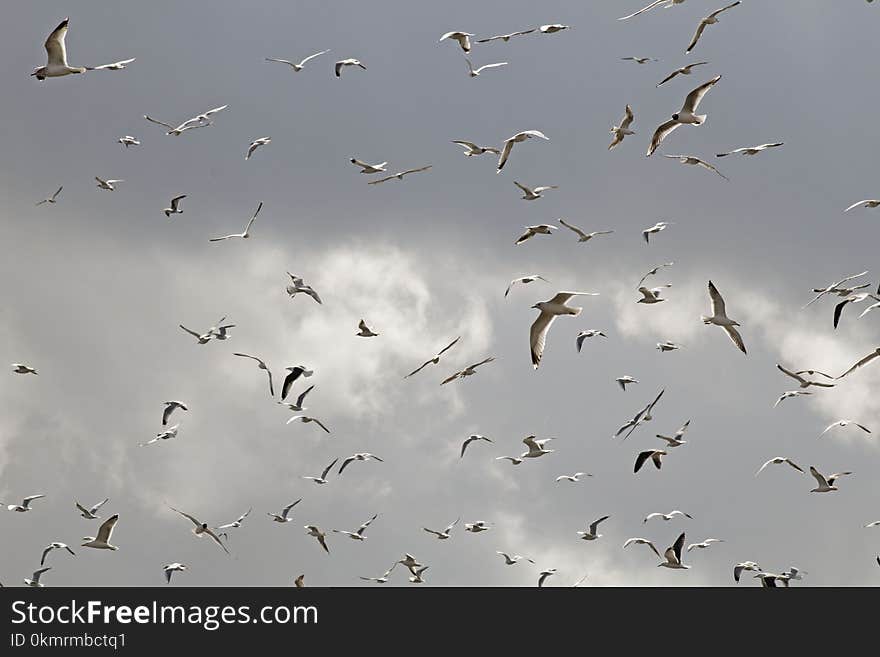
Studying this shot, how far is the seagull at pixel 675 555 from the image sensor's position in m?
45.0

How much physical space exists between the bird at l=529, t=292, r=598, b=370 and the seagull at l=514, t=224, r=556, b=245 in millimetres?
7860

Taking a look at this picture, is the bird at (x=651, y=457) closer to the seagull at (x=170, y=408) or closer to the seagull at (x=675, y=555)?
the seagull at (x=675, y=555)

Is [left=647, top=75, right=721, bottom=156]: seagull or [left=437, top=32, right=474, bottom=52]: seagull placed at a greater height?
[left=437, top=32, right=474, bottom=52]: seagull

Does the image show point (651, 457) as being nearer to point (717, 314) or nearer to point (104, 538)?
point (717, 314)

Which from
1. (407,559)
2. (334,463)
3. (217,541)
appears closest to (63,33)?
(217,541)

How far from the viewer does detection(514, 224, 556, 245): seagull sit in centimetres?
4481

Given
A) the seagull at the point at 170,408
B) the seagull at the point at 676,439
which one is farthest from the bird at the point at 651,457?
the seagull at the point at 170,408

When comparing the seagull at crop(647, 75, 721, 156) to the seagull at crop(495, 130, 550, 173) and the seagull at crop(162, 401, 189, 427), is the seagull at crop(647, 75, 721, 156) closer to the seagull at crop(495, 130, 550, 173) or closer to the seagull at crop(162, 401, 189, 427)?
the seagull at crop(495, 130, 550, 173)

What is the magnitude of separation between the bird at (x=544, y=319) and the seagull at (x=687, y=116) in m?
6.63

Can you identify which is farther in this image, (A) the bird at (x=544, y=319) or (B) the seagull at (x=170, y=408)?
(B) the seagull at (x=170, y=408)

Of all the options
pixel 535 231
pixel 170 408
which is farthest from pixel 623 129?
pixel 170 408

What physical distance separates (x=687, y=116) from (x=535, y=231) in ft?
24.8

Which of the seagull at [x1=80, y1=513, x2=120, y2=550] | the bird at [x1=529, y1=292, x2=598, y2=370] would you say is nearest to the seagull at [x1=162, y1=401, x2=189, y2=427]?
the seagull at [x1=80, y1=513, x2=120, y2=550]

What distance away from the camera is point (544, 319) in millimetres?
37375
